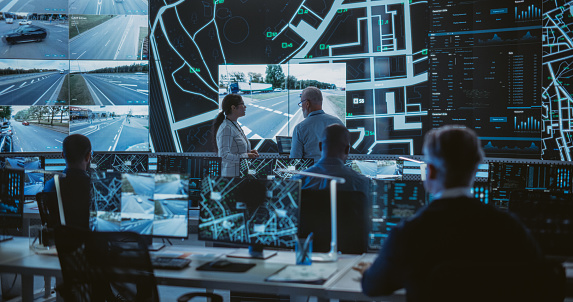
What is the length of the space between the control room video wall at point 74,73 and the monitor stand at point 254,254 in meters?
4.11

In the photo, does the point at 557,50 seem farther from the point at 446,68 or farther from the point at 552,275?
the point at 552,275

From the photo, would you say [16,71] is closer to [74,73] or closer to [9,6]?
[74,73]

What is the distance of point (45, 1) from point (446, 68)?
4.79m

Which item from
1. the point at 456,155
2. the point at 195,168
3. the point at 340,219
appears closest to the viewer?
the point at 456,155

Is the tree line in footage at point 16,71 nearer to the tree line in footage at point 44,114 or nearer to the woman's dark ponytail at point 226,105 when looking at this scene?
the tree line in footage at point 44,114

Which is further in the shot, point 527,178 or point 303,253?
point 527,178

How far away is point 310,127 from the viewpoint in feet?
16.3

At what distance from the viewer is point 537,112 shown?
235 inches

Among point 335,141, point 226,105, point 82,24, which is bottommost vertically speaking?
point 335,141

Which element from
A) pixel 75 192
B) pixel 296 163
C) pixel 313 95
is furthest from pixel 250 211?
pixel 313 95

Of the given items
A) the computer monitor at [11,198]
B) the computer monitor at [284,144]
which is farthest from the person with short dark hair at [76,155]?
the computer monitor at [284,144]

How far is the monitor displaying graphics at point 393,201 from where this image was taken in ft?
9.79

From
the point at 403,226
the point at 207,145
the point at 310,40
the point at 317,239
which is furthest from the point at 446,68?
the point at 403,226

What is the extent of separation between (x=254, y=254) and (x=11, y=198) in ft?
5.79
